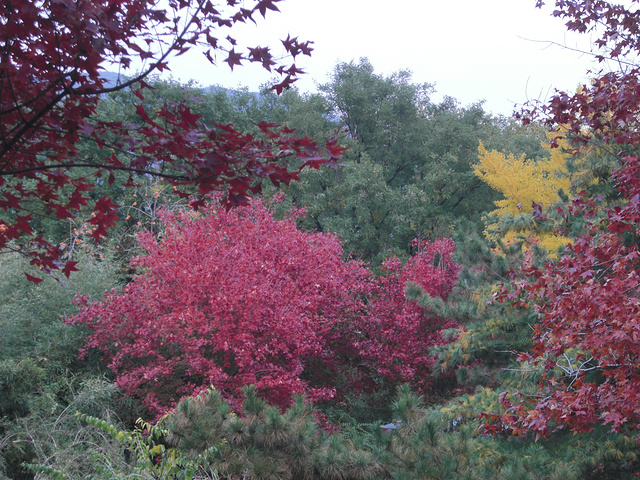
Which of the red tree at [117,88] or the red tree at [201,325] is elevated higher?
the red tree at [117,88]

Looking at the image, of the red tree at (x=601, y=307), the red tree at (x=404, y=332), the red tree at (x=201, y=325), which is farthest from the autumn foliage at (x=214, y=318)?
the red tree at (x=601, y=307)

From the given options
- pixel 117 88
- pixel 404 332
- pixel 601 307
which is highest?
pixel 117 88

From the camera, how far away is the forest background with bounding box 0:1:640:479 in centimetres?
242

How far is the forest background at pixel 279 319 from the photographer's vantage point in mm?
2422

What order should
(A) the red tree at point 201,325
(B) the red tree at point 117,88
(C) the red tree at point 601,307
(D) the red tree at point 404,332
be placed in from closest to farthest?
(B) the red tree at point 117,88 < (C) the red tree at point 601,307 < (A) the red tree at point 201,325 < (D) the red tree at point 404,332

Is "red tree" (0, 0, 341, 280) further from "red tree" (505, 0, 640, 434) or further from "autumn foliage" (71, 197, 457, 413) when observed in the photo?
"autumn foliage" (71, 197, 457, 413)

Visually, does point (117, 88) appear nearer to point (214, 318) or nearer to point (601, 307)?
point (601, 307)

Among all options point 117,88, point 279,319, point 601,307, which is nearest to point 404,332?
point 279,319

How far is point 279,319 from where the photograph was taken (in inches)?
246

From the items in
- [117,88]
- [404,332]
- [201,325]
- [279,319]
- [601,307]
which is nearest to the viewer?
Answer: [117,88]

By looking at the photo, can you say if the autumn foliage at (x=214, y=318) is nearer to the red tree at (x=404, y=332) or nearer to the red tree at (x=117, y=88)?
the red tree at (x=404, y=332)

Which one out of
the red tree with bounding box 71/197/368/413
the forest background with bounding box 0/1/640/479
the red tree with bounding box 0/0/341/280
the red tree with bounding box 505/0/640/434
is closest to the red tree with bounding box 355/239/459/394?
the forest background with bounding box 0/1/640/479

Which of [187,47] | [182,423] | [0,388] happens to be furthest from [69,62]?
[0,388]

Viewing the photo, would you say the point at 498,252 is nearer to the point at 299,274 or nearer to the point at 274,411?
the point at 299,274
